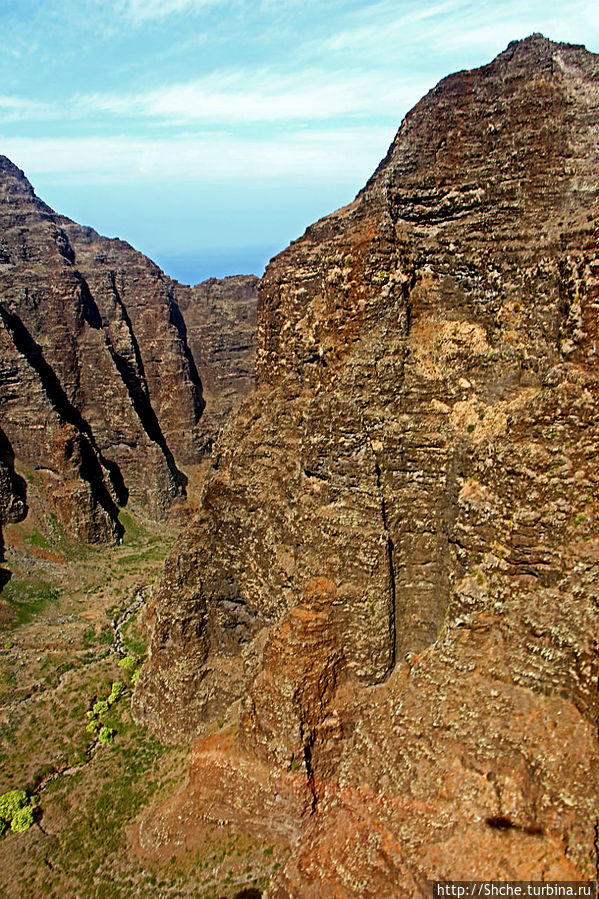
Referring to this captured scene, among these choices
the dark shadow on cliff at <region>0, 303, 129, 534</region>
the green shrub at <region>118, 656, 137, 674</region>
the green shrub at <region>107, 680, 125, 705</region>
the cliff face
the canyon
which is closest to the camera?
the cliff face

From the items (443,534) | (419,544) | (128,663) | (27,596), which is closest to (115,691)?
(128,663)

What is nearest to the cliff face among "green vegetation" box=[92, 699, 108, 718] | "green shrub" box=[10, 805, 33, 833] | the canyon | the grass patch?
the canyon

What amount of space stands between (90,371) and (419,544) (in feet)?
154

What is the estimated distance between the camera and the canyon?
472 inches

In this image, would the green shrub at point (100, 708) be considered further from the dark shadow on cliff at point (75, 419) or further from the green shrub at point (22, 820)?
the dark shadow on cliff at point (75, 419)

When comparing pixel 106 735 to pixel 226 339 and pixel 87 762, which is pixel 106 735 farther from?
pixel 226 339

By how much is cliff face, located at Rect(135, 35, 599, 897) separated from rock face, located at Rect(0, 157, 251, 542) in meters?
32.9

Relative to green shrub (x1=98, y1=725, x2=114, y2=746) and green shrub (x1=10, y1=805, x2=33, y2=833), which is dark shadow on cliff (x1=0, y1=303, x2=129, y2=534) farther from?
green shrub (x1=10, y1=805, x2=33, y2=833)

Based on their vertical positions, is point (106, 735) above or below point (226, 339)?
below

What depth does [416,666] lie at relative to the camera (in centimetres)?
1409

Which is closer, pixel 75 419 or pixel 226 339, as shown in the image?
pixel 75 419

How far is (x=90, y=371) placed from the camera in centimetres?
5462

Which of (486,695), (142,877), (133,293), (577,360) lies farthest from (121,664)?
(133,293)

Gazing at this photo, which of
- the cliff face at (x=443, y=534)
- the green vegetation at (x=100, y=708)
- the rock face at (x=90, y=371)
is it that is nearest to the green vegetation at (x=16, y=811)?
the green vegetation at (x=100, y=708)
